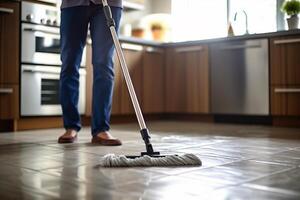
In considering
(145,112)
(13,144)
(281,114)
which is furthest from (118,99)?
(13,144)

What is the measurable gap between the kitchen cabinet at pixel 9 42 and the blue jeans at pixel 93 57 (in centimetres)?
90

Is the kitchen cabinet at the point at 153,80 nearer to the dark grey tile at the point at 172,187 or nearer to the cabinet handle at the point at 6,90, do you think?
the cabinet handle at the point at 6,90

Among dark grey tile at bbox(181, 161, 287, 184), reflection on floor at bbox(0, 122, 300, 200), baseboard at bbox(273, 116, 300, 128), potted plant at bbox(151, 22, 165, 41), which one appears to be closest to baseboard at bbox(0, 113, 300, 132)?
baseboard at bbox(273, 116, 300, 128)

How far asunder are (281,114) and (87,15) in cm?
188

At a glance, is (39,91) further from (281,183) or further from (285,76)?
(281,183)

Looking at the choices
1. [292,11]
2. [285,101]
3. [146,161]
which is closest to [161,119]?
[285,101]

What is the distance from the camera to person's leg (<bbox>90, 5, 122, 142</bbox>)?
2.00 metres

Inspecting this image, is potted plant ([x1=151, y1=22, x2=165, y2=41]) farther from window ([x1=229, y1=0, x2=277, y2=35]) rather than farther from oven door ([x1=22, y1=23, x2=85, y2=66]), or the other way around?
oven door ([x1=22, y1=23, x2=85, y2=66])

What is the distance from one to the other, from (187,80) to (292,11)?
1124mm

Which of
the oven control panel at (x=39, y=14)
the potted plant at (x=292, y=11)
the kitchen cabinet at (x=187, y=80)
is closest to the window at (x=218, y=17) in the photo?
the potted plant at (x=292, y=11)

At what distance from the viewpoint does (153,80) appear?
395 cm

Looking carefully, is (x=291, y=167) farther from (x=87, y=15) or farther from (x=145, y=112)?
(x=145, y=112)

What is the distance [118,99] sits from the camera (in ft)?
11.7

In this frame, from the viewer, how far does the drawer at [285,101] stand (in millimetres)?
3121
